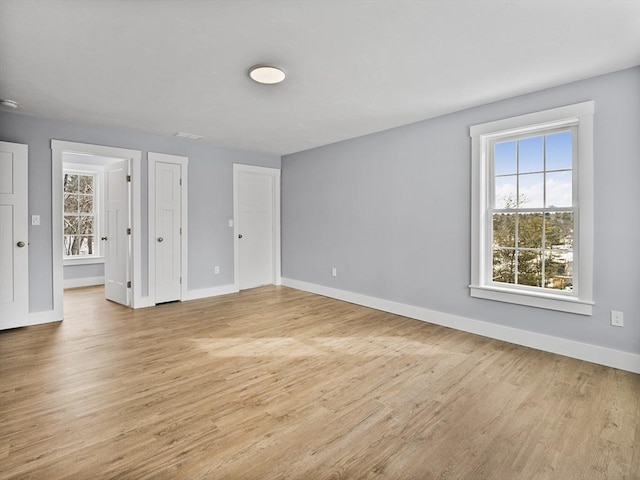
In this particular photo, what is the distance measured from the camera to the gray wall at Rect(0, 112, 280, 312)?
3984mm

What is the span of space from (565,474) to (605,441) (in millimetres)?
476

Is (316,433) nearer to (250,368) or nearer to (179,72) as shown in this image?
(250,368)

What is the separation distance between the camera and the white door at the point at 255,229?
238 inches

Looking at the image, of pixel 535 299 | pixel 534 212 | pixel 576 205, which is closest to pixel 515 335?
pixel 535 299

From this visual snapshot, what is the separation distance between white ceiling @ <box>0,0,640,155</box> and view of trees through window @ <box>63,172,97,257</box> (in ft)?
10.5

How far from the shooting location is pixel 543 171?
3.30 m

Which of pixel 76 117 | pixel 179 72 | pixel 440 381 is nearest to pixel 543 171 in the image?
pixel 440 381

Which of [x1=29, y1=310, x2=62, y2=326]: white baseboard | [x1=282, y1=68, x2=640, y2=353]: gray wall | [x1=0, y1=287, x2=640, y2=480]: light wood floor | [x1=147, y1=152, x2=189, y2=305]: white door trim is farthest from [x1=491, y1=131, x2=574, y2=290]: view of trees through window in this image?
[x1=29, y1=310, x2=62, y2=326]: white baseboard

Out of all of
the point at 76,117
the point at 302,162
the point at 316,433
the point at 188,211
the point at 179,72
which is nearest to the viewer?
the point at 316,433

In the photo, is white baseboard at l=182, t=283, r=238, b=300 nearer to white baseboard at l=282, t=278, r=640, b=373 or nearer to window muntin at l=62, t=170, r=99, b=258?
white baseboard at l=282, t=278, r=640, b=373

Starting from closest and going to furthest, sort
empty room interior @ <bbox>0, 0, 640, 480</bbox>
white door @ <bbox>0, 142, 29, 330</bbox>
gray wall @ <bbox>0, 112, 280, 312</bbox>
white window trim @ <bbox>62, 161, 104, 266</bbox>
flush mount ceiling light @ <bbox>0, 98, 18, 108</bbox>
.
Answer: empty room interior @ <bbox>0, 0, 640, 480</bbox>, flush mount ceiling light @ <bbox>0, 98, 18, 108</bbox>, white door @ <bbox>0, 142, 29, 330</bbox>, gray wall @ <bbox>0, 112, 280, 312</bbox>, white window trim @ <bbox>62, 161, 104, 266</bbox>

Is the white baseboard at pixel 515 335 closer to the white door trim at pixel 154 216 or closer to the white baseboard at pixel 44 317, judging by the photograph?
the white door trim at pixel 154 216

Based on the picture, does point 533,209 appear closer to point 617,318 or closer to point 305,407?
point 617,318

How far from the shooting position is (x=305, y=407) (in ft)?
7.36
